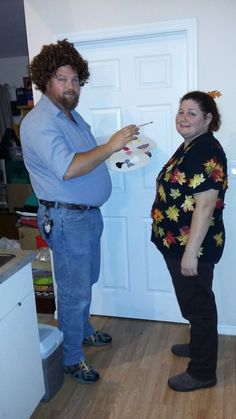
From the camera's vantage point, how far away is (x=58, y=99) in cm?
179

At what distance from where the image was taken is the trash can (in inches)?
69.1

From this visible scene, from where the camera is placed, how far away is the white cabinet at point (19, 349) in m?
1.38

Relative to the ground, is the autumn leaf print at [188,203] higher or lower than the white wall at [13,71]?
lower

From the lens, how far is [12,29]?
431 cm

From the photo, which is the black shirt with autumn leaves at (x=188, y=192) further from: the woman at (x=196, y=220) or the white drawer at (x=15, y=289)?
the white drawer at (x=15, y=289)

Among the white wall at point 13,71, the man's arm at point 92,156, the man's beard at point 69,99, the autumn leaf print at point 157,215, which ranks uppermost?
the white wall at point 13,71

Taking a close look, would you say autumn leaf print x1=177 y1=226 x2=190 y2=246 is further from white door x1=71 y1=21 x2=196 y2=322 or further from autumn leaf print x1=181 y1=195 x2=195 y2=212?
white door x1=71 y1=21 x2=196 y2=322

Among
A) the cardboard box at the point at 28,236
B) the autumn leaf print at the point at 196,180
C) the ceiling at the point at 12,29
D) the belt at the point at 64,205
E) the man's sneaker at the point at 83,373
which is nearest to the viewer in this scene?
the autumn leaf print at the point at 196,180

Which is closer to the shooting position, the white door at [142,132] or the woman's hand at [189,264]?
the woman's hand at [189,264]

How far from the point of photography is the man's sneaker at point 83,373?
196cm

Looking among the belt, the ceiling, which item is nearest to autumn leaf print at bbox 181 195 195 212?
the belt

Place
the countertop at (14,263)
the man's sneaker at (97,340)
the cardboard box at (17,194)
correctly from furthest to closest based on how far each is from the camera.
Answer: the cardboard box at (17,194)
the man's sneaker at (97,340)
the countertop at (14,263)

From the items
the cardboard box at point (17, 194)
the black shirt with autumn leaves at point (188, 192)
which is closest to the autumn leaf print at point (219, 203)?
the black shirt with autumn leaves at point (188, 192)

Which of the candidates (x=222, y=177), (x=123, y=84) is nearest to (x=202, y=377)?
(x=222, y=177)
